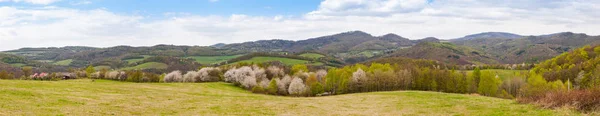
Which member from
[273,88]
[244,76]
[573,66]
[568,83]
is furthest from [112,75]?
[573,66]

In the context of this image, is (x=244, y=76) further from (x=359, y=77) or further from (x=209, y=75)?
(x=359, y=77)

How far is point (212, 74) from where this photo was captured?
112 m

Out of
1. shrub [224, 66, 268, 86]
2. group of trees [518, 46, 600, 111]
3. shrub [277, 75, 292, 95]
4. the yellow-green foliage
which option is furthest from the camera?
the yellow-green foliage

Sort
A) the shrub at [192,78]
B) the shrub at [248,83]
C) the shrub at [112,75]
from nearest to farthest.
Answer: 1. the shrub at [248,83]
2. the shrub at [112,75]
3. the shrub at [192,78]

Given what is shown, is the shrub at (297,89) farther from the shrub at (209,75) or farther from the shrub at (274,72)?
the shrub at (209,75)

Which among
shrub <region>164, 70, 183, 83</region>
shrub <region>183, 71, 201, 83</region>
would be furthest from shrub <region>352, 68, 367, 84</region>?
shrub <region>164, 70, 183, 83</region>

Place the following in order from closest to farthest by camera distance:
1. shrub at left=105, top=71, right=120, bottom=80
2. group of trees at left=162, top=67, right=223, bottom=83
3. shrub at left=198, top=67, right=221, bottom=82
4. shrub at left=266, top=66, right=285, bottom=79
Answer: shrub at left=105, top=71, right=120, bottom=80 < group of trees at left=162, top=67, right=223, bottom=83 < shrub at left=198, top=67, right=221, bottom=82 < shrub at left=266, top=66, right=285, bottom=79

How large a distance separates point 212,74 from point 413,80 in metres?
60.0

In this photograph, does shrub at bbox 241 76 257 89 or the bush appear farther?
shrub at bbox 241 76 257 89

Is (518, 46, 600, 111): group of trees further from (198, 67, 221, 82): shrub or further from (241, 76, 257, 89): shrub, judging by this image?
(198, 67, 221, 82): shrub

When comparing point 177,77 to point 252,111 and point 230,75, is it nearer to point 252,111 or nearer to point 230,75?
point 230,75

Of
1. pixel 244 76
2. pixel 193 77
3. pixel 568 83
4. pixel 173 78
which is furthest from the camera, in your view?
pixel 173 78

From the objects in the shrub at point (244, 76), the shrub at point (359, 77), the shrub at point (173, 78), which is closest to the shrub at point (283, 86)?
the shrub at point (244, 76)

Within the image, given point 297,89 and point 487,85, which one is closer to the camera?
point 487,85
